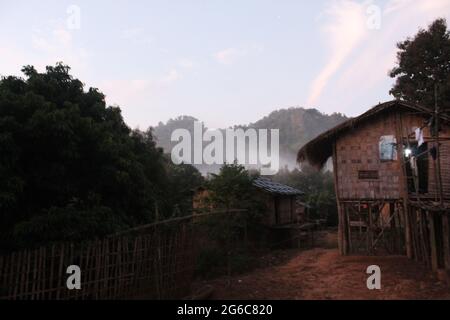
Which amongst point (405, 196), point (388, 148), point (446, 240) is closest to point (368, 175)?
point (388, 148)

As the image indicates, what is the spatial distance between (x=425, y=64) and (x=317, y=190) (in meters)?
20.3

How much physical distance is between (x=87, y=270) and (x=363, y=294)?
7070 millimetres

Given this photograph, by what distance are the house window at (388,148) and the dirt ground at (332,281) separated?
3831 millimetres

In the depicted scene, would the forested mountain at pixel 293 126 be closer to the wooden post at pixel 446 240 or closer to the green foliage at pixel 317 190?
the green foliage at pixel 317 190

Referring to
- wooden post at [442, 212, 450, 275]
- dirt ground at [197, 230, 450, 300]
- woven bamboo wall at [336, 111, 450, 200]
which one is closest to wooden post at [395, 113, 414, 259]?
woven bamboo wall at [336, 111, 450, 200]

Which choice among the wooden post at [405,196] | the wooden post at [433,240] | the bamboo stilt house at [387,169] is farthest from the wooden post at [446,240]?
the wooden post at [405,196]

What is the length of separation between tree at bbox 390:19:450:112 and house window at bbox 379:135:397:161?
755cm

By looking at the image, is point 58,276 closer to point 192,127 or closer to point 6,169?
point 6,169

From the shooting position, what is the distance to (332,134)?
14844 mm

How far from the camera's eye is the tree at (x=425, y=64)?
20562 mm

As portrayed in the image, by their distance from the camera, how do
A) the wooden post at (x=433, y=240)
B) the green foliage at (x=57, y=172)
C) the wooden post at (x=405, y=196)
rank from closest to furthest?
the green foliage at (x=57, y=172) → the wooden post at (x=433, y=240) → the wooden post at (x=405, y=196)

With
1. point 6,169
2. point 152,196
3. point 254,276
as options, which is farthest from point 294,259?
point 6,169

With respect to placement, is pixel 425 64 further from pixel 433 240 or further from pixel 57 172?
pixel 57 172
